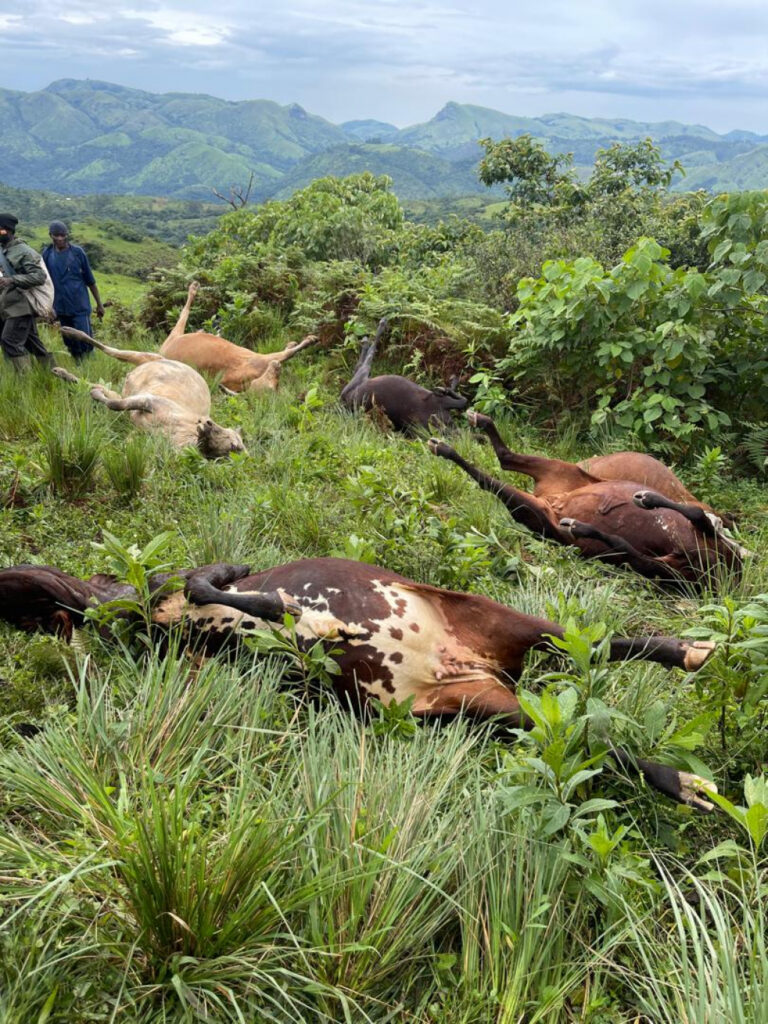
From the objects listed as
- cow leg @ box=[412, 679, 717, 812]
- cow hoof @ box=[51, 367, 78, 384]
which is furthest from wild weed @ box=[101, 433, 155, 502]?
cow leg @ box=[412, 679, 717, 812]

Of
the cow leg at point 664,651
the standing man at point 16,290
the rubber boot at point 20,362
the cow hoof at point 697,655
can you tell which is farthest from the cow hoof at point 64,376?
the cow hoof at point 697,655

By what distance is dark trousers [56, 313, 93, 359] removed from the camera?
10023 millimetres

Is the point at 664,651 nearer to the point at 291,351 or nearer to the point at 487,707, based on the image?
the point at 487,707

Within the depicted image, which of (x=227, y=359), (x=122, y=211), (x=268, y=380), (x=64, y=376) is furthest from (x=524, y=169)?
(x=122, y=211)

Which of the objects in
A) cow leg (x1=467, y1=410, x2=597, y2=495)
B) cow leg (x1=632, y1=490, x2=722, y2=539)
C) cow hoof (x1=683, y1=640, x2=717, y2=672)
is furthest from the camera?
cow leg (x1=467, y1=410, x2=597, y2=495)

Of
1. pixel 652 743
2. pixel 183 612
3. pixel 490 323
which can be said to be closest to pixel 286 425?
pixel 490 323

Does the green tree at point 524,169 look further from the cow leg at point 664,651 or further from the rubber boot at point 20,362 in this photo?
the cow leg at point 664,651

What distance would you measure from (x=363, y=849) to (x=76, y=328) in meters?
9.82

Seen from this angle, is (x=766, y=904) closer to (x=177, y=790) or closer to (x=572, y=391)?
(x=177, y=790)

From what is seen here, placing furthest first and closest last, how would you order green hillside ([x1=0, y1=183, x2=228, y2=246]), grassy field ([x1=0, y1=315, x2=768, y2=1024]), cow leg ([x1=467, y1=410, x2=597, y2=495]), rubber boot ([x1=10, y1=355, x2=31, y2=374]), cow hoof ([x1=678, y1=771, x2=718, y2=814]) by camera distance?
green hillside ([x1=0, y1=183, x2=228, y2=246]), rubber boot ([x1=10, y1=355, x2=31, y2=374]), cow leg ([x1=467, y1=410, x2=597, y2=495]), cow hoof ([x1=678, y1=771, x2=718, y2=814]), grassy field ([x1=0, y1=315, x2=768, y2=1024])

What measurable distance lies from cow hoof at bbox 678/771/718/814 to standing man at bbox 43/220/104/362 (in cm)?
921

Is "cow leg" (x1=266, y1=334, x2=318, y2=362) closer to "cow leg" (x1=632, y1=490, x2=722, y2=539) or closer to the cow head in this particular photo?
the cow head

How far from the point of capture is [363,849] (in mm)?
2135

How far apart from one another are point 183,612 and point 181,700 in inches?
23.0
